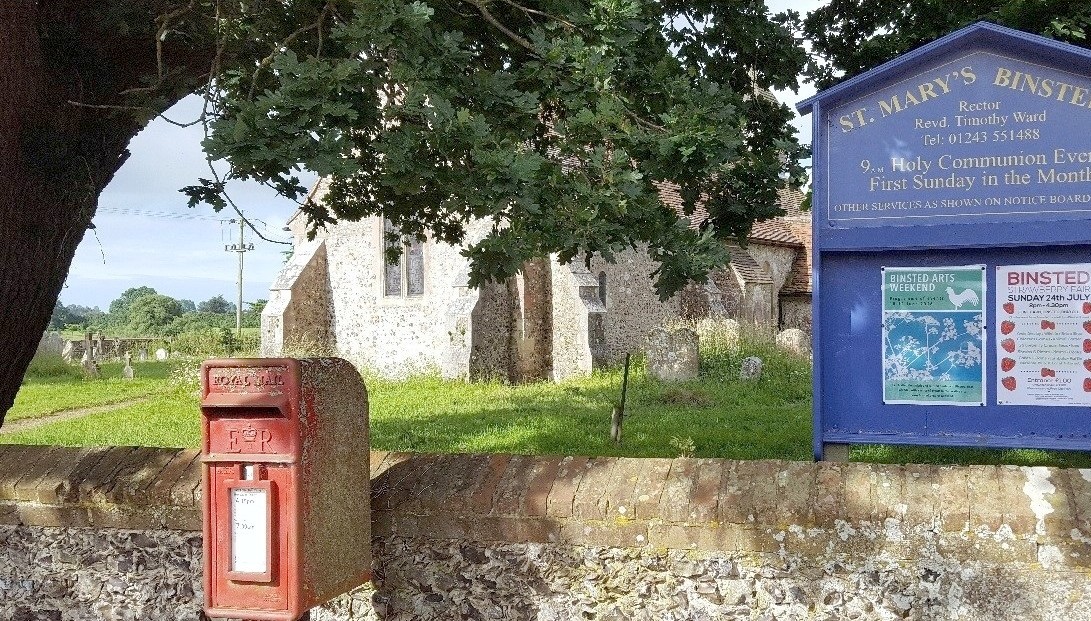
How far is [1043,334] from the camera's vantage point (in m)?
4.55

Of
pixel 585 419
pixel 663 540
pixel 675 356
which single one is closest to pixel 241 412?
pixel 663 540

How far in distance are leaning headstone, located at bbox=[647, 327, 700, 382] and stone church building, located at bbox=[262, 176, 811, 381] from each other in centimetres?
325

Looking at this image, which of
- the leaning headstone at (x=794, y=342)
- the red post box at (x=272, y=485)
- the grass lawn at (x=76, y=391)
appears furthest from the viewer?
the leaning headstone at (x=794, y=342)

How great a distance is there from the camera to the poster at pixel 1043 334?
4512 millimetres

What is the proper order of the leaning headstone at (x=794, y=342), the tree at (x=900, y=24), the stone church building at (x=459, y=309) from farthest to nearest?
1. the stone church building at (x=459, y=309)
2. the leaning headstone at (x=794, y=342)
3. the tree at (x=900, y=24)

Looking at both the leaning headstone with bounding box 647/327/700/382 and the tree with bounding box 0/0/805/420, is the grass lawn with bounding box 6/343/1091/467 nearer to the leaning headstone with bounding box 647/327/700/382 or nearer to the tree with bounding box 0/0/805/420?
the leaning headstone with bounding box 647/327/700/382

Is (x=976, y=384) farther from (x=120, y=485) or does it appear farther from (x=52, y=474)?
(x=52, y=474)

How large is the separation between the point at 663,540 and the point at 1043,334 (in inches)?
92.1

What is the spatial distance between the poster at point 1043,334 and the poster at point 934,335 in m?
0.11

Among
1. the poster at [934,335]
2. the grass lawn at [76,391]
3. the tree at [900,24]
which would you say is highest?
the tree at [900,24]

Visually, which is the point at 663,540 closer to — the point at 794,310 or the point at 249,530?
the point at 249,530

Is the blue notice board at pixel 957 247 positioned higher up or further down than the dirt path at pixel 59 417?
higher up

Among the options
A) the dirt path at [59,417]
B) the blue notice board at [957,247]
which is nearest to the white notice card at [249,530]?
the blue notice board at [957,247]

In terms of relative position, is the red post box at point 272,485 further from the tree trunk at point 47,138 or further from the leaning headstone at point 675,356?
the leaning headstone at point 675,356
